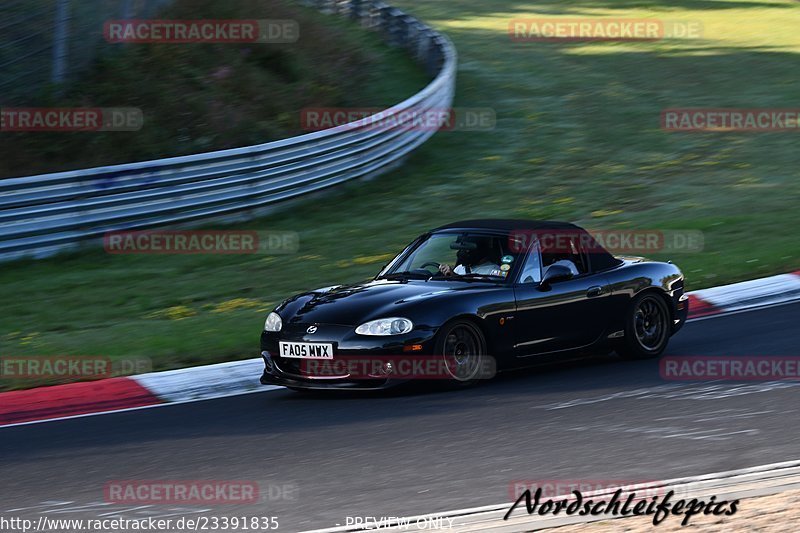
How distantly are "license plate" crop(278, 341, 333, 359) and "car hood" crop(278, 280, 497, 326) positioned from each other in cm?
20

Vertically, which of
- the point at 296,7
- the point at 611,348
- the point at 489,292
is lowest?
the point at 611,348

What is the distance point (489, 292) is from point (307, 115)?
43.2 feet

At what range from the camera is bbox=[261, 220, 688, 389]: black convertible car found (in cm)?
888

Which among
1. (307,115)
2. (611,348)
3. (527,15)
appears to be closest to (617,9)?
(527,15)

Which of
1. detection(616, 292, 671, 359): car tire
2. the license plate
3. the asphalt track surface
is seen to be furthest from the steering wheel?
detection(616, 292, 671, 359): car tire

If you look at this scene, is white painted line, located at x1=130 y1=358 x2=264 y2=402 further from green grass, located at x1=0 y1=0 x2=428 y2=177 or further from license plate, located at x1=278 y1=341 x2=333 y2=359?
green grass, located at x1=0 y1=0 x2=428 y2=177

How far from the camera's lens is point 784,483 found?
6117 mm

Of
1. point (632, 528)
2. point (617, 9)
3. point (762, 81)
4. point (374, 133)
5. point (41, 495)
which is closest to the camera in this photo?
point (632, 528)

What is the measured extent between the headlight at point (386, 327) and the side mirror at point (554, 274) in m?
A: 1.41

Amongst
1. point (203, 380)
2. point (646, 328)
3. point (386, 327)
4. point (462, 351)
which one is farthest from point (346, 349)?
point (646, 328)

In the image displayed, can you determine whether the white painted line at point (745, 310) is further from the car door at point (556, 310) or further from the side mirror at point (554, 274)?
the side mirror at point (554, 274)

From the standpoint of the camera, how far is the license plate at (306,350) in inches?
351

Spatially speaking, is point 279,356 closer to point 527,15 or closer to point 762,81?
point 762,81

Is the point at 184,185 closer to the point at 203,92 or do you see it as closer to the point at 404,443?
the point at 203,92
